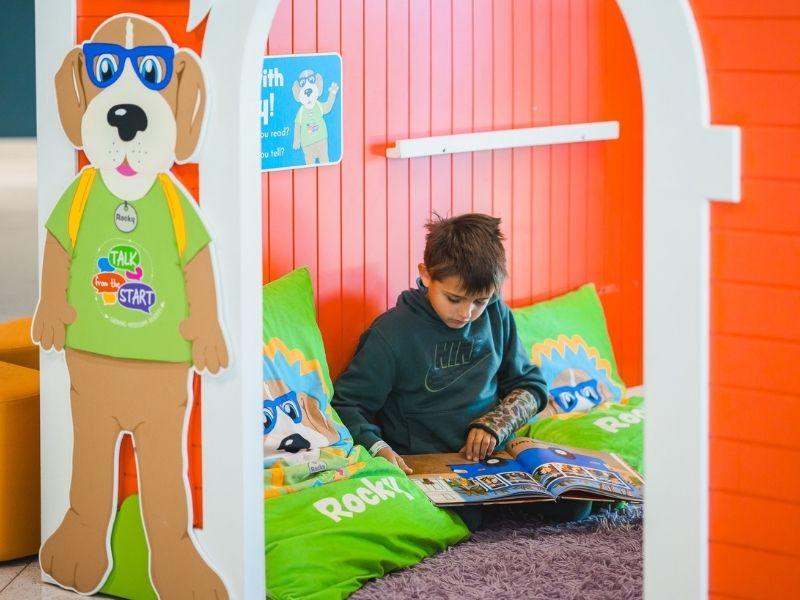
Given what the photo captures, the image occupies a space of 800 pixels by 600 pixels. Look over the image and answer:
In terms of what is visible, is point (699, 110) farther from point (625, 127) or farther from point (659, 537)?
point (625, 127)

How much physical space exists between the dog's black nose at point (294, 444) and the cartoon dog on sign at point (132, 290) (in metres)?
0.50

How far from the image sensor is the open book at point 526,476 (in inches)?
124

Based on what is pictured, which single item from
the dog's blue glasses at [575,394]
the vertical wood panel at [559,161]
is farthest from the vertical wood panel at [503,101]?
the dog's blue glasses at [575,394]

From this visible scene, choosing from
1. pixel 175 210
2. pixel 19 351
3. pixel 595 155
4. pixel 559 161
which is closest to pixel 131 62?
pixel 175 210

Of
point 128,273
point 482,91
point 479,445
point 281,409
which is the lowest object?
point 479,445

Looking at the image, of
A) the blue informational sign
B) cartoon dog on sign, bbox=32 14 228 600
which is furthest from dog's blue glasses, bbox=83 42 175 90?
the blue informational sign

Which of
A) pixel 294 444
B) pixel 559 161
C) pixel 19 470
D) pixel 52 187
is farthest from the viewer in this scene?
pixel 559 161

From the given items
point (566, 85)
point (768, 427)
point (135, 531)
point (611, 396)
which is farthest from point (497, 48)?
point (768, 427)

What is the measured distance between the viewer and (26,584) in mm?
2951

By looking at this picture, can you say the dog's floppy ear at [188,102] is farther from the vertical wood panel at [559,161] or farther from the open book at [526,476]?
the vertical wood panel at [559,161]

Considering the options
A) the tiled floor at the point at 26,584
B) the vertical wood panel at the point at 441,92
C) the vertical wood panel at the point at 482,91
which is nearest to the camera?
the tiled floor at the point at 26,584

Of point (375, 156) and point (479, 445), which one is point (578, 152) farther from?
point (479, 445)

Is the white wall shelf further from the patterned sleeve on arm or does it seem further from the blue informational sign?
the patterned sleeve on arm

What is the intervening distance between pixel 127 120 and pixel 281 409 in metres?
0.89
